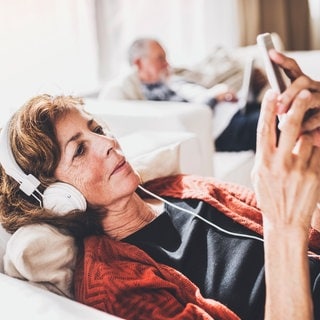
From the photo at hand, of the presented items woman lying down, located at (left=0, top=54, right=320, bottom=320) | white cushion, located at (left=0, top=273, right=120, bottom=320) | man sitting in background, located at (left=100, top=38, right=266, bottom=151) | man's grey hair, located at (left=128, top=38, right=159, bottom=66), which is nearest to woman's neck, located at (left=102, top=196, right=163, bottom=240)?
woman lying down, located at (left=0, top=54, right=320, bottom=320)

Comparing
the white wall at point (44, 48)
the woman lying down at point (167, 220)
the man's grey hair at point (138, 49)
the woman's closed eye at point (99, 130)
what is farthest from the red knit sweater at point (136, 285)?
the man's grey hair at point (138, 49)

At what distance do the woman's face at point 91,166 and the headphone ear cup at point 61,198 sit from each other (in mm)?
42

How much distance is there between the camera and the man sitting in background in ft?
9.09

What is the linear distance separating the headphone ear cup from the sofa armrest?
1.02 meters

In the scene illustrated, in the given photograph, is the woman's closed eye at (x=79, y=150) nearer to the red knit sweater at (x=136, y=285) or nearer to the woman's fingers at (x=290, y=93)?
the red knit sweater at (x=136, y=285)

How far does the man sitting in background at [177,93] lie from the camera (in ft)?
9.09

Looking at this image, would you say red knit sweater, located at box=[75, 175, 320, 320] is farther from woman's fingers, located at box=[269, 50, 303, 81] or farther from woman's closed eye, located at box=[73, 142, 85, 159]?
woman's fingers, located at box=[269, 50, 303, 81]

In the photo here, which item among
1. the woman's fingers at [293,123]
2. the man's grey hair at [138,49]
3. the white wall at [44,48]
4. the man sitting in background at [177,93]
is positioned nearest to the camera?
the woman's fingers at [293,123]

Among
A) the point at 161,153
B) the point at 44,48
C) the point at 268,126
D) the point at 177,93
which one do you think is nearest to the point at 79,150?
the point at 161,153

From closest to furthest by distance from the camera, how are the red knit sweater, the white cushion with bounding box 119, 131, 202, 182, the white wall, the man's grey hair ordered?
the red knit sweater → the white cushion with bounding box 119, 131, 202, 182 → the white wall → the man's grey hair

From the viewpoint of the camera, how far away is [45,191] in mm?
1192

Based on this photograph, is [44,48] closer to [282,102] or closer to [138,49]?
[138,49]

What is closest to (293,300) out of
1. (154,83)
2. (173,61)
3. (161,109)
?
(161,109)

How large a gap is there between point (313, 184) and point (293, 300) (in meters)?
0.20
